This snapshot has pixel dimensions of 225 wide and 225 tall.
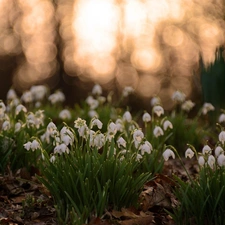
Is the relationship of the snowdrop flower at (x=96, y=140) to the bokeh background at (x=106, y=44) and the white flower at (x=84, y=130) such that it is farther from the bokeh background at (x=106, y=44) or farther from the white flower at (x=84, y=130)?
the bokeh background at (x=106, y=44)

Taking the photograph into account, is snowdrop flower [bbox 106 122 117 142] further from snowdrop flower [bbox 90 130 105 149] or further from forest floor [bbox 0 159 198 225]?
forest floor [bbox 0 159 198 225]

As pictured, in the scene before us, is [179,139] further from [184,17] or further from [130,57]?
[130,57]

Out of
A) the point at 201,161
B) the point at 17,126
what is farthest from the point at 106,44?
the point at 201,161

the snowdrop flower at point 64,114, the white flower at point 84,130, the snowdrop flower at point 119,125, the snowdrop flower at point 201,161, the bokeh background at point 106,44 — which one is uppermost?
the white flower at point 84,130

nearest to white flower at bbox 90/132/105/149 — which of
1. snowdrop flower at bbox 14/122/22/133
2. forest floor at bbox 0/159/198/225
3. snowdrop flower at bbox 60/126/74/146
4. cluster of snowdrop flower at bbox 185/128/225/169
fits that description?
snowdrop flower at bbox 60/126/74/146

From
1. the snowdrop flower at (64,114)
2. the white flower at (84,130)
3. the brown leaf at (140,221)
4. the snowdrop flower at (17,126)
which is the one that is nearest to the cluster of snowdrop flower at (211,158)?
the brown leaf at (140,221)

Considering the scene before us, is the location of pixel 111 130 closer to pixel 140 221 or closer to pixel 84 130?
pixel 84 130

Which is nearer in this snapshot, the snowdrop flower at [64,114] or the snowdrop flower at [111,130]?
the snowdrop flower at [111,130]

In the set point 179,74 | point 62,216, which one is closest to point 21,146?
point 62,216
